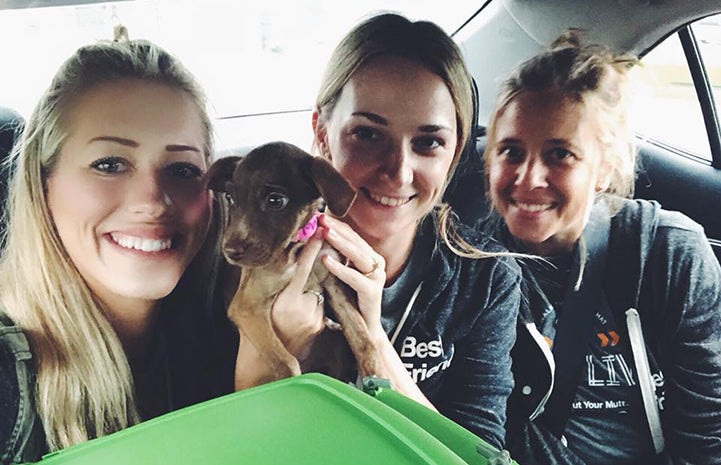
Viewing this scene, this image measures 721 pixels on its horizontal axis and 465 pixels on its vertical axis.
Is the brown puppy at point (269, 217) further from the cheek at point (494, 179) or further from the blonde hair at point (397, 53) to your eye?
the cheek at point (494, 179)

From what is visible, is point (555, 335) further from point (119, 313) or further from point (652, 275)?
point (119, 313)

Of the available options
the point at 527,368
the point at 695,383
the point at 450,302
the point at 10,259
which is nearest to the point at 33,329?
the point at 10,259

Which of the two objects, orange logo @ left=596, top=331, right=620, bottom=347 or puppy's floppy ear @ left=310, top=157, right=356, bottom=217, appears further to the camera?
orange logo @ left=596, top=331, right=620, bottom=347

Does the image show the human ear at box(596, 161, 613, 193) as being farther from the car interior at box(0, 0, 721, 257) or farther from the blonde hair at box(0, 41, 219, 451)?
the blonde hair at box(0, 41, 219, 451)

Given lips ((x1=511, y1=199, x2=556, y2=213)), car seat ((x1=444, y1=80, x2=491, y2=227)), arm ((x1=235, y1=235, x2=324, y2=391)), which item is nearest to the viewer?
arm ((x1=235, y1=235, x2=324, y2=391))

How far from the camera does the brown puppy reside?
82 centimetres

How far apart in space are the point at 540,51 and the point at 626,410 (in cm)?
67

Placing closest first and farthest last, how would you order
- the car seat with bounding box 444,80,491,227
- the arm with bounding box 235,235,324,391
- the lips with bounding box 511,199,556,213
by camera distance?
the arm with bounding box 235,235,324,391, the car seat with bounding box 444,80,491,227, the lips with bounding box 511,199,556,213

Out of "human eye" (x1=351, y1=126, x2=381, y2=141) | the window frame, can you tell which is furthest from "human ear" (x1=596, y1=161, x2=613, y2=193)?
"human eye" (x1=351, y1=126, x2=381, y2=141)

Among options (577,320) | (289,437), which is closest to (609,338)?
(577,320)

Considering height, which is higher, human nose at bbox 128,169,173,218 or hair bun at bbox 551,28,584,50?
hair bun at bbox 551,28,584,50

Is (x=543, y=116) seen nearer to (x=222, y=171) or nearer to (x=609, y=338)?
(x=609, y=338)

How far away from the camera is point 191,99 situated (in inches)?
33.4

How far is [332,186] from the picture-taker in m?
0.84
